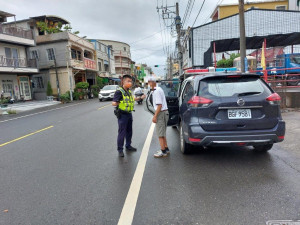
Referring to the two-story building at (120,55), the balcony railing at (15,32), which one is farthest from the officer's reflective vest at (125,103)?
the two-story building at (120,55)

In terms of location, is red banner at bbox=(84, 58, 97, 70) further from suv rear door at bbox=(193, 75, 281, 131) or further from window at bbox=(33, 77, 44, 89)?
suv rear door at bbox=(193, 75, 281, 131)

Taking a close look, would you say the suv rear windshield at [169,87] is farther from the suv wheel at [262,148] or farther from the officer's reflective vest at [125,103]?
the suv wheel at [262,148]

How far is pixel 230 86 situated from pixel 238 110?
0.46 m

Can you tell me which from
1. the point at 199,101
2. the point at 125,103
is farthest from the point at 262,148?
the point at 125,103

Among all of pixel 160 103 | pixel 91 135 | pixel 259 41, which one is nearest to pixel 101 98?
pixel 259 41

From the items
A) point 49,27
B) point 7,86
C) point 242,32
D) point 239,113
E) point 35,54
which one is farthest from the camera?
point 49,27

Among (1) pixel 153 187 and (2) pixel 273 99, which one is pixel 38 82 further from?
(2) pixel 273 99

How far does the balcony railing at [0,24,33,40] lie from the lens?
23.2m

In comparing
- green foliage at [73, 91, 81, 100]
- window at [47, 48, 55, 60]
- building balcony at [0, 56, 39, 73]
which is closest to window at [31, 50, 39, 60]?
window at [47, 48, 55, 60]

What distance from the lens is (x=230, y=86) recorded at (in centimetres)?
420

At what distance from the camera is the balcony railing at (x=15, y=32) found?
→ 76.0ft

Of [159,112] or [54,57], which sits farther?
[54,57]

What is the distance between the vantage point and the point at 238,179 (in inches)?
147

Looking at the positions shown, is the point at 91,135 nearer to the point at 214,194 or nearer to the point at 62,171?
the point at 62,171
